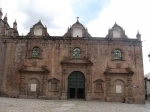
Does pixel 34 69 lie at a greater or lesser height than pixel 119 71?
greater

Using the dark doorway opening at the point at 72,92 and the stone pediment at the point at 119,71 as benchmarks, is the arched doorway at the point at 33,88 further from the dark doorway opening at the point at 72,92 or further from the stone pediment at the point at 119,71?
the stone pediment at the point at 119,71

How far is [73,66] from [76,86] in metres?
2.74

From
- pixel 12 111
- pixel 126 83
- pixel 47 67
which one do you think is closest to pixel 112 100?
pixel 126 83

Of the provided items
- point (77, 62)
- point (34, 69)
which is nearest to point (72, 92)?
point (77, 62)

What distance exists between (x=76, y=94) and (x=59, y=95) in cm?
230

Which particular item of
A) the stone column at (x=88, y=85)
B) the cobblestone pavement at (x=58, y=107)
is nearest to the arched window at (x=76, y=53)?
the stone column at (x=88, y=85)

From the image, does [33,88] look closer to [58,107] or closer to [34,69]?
[34,69]

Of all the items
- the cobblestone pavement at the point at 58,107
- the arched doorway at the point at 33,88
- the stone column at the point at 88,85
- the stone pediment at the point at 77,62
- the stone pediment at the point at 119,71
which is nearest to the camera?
the cobblestone pavement at the point at 58,107

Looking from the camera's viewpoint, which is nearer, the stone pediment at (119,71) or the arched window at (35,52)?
the stone pediment at (119,71)

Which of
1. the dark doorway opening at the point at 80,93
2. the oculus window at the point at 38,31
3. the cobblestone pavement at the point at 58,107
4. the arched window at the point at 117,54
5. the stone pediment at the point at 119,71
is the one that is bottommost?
the cobblestone pavement at the point at 58,107

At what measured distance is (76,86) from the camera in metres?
26.9

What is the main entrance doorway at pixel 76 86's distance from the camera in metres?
26.8

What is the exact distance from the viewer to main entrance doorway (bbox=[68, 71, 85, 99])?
26.8 metres

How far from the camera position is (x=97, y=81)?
87.0 ft
